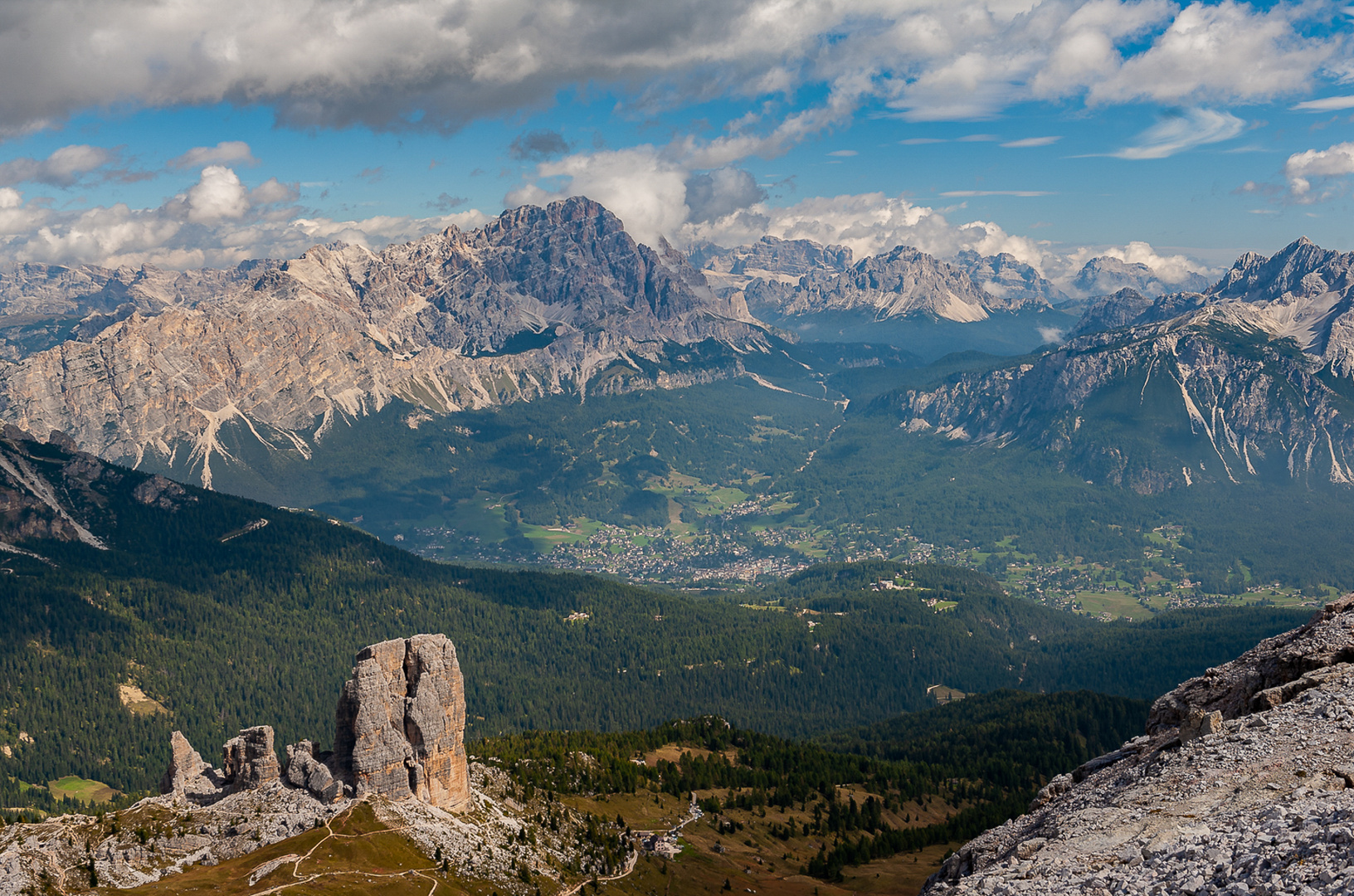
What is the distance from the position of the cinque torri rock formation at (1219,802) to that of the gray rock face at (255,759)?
74.8 metres

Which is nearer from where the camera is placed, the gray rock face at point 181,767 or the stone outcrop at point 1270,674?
the stone outcrop at point 1270,674

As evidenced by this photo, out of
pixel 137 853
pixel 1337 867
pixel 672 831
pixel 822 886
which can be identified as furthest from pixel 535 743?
pixel 1337 867

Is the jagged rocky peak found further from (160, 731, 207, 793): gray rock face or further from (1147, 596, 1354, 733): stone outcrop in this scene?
(1147, 596, 1354, 733): stone outcrop

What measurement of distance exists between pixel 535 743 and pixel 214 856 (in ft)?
278

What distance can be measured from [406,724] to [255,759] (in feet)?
51.6

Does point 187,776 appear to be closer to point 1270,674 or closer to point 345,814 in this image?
point 345,814

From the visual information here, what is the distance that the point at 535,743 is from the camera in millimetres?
177500

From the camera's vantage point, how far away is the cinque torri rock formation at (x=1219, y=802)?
129 ft

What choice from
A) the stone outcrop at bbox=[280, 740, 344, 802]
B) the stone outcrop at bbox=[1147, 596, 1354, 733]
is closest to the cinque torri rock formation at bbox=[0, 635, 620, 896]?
the stone outcrop at bbox=[280, 740, 344, 802]

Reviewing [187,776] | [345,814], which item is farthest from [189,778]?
[345,814]

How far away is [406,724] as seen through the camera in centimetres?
11206

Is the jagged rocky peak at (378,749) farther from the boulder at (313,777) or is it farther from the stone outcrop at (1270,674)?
the stone outcrop at (1270,674)

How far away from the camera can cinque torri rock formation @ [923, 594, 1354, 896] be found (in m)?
39.3

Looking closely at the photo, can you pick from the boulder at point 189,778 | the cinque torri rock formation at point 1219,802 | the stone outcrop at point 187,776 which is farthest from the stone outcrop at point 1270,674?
the stone outcrop at point 187,776
